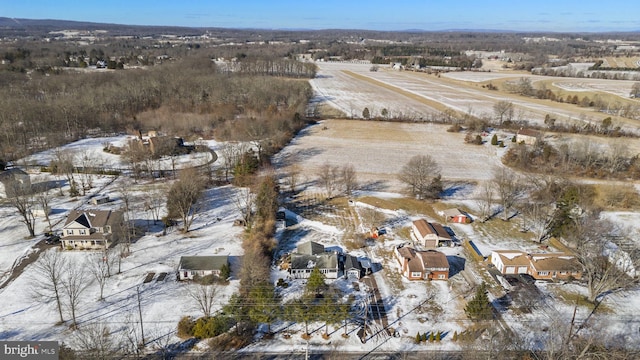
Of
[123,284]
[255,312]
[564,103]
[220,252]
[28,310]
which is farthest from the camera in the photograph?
[564,103]

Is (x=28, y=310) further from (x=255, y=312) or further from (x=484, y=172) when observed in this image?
(x=484, y=172)

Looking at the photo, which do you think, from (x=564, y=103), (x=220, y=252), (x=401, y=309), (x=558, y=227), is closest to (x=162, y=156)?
(x=220, y=252)

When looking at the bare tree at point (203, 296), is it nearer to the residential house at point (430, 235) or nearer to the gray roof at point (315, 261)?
the gray roof at point (315, 261)

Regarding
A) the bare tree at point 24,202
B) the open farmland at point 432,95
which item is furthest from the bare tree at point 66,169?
the open farmland at point 432,95

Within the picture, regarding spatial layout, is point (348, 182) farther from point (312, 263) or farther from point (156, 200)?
point (156, 200)

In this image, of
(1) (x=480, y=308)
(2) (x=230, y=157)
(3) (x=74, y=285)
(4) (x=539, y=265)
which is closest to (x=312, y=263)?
(1) (x=480, y=308)

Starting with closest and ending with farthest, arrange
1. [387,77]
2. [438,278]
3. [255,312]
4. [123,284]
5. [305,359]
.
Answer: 1. [305,359]
2. [255,312]
3. [123,284]
4. [438,278]
5. [387,77]
